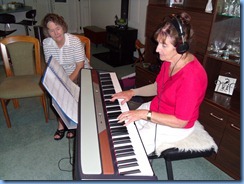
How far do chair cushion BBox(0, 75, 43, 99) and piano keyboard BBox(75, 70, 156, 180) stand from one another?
40.8 inches

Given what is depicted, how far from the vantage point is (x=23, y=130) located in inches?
91.1

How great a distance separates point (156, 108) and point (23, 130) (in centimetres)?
161

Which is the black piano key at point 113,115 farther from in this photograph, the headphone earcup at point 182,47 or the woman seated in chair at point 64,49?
the woman seated in chair at point 64,49

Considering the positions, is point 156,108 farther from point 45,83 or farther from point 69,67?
point 69,67

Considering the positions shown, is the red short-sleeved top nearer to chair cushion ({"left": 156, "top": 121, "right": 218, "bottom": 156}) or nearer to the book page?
chair cushion ({"left": 156, "top": 121, "right": 218, "bottom": 156})

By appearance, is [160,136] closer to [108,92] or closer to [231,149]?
[108,92]

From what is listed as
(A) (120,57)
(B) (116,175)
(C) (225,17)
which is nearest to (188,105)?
(B) (116,175)

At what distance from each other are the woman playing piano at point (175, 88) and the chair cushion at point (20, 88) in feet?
3.83

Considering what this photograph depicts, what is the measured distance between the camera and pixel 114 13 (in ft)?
17.0

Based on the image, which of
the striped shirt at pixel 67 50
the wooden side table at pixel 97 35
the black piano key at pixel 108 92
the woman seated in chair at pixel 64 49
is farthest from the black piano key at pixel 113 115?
the wooden side table at pixel 97 35

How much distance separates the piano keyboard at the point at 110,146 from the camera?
0.86m

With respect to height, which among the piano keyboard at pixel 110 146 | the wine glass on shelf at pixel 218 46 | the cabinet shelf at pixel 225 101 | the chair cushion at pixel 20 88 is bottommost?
the chair cushion at pixel 20 88

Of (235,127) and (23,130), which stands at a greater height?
(235,127)

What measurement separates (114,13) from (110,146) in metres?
4.75
